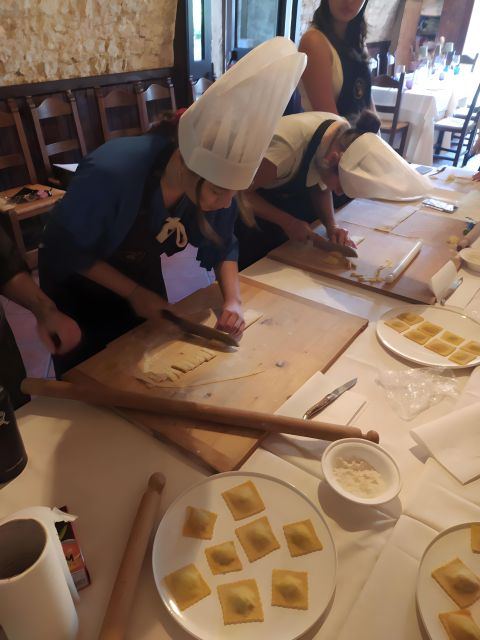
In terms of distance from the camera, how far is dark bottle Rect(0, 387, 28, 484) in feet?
2.30

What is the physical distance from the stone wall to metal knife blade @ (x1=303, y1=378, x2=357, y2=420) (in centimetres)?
265

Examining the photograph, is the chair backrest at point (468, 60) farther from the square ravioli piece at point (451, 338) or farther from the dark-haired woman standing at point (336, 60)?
the square ravioli piece at point (451, 338)

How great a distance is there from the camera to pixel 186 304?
1231 mm

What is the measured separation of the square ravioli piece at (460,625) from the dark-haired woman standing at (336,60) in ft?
5.26

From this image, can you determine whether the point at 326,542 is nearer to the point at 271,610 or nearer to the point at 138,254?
the point at 271,610

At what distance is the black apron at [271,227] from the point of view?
1.56m

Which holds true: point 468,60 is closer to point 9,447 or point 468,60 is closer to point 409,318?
point 409,318

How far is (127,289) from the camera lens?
45.1 inches

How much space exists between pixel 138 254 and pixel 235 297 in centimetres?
27

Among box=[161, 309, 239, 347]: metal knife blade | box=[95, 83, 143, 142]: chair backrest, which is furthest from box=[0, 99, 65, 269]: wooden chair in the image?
box=[161, 309, 239, 347]: metal knife blade

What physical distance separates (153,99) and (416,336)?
298 cm

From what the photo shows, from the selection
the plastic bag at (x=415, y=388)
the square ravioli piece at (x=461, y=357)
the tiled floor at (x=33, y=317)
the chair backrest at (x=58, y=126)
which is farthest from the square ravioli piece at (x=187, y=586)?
the chair backrest at (x=58, y=126)

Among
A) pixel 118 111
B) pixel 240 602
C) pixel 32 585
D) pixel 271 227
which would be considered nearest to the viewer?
pixel 32 585

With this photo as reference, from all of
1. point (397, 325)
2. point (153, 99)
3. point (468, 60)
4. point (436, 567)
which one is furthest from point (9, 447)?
point (468, 60)
